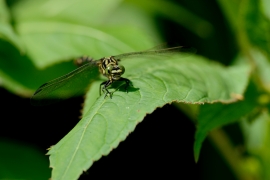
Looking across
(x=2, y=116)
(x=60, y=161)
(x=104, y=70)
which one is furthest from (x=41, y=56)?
(x=60, y=161)

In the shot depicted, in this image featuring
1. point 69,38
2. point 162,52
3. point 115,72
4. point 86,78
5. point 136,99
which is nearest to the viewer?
point 136,99

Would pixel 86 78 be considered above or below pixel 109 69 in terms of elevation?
below

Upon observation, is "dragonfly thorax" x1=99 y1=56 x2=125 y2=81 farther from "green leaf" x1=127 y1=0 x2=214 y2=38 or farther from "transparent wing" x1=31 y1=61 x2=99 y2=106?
"green leaf" x1=127 y1=0 x2=214 y2=38

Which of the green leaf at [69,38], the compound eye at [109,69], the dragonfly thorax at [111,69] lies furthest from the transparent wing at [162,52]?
the green leaf at [69,38]

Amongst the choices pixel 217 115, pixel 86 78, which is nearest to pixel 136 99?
pixel 217 115

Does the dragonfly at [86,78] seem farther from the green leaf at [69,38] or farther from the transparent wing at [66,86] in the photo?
the green leaf at [69,38]

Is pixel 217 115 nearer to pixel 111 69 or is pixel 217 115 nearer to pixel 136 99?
pixel 136 99

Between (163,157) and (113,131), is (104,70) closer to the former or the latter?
(113,131)
